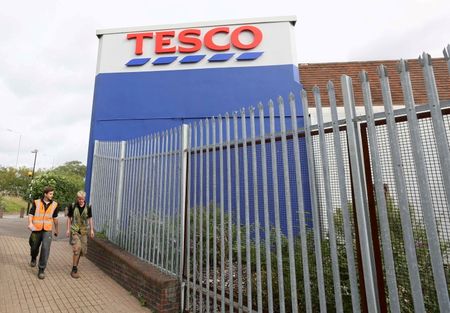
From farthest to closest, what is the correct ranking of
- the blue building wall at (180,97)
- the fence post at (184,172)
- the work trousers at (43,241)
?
the blue building wall at (180,97) → the work trousers at (43,241) → the fence post at (184,172)

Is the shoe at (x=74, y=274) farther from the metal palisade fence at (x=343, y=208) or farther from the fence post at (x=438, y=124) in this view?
the fence post at (x=438, y=124)

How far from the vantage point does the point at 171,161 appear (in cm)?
493

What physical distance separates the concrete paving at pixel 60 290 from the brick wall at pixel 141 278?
0.45 feet

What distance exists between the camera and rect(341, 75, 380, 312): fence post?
2301 mm

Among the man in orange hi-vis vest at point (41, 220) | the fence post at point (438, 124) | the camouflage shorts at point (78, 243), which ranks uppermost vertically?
the fence post at point (438, 124)

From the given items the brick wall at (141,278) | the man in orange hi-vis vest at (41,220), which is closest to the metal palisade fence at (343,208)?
the brick wall at (141,278)

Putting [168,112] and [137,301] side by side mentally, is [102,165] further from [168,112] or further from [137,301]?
[137,301]

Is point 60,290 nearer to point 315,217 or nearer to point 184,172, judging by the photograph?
point 184,172

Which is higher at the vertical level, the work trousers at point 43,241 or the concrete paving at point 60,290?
the work trousers at point 43,241

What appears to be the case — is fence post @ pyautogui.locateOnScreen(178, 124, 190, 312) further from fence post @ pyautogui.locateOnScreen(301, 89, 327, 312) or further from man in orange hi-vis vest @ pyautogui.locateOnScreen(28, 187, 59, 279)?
man in orange hi-vis vest @ pyautogui.locateOnScreen(28, 187, 59, 279)

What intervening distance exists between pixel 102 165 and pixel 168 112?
3.08m

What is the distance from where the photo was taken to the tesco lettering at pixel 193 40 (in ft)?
34.1

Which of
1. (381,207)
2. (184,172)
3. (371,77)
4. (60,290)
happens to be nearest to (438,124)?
(381,207)

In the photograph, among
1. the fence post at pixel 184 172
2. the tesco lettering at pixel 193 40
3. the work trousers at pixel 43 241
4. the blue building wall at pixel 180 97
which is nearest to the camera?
the fence post at pixel 184 172
